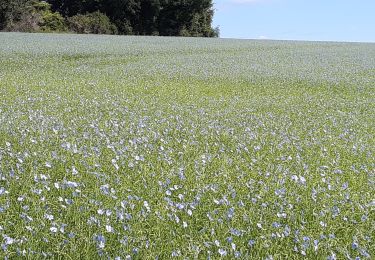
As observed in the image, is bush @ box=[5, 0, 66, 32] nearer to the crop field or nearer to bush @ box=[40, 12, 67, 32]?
bush @ box=[40, 12, 67, 32]

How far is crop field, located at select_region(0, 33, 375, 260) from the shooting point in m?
4.02

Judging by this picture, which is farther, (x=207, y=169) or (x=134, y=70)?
(x=134, y=70)

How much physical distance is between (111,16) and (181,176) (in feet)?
204

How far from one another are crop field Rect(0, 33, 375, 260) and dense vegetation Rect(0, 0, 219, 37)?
143ft

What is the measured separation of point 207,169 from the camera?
6.08 meters

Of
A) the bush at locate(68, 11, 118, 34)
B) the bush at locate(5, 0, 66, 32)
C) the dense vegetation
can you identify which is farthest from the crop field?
the bush at locate(68, 11, 118, 34)

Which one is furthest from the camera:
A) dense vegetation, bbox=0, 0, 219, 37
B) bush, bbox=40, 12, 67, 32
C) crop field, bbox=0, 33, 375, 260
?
bush, bbox=40, 12, 67, 32

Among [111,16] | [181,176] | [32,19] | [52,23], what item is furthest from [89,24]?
[181,176]

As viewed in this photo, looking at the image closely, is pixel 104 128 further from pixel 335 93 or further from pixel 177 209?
pixel 335 93

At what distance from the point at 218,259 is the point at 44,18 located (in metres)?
59.4

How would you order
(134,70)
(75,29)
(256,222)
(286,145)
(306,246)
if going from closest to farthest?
(306,246) < (256,222) < (286,145) < (134,70) < (75,29)

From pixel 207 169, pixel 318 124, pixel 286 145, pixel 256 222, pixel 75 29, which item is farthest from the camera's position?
pixel 75 29

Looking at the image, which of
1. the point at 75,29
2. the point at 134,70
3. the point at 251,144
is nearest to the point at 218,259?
the point at 251,144

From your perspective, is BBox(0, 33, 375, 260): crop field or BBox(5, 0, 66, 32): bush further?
BBox(5, 0, 66, 32): bush
